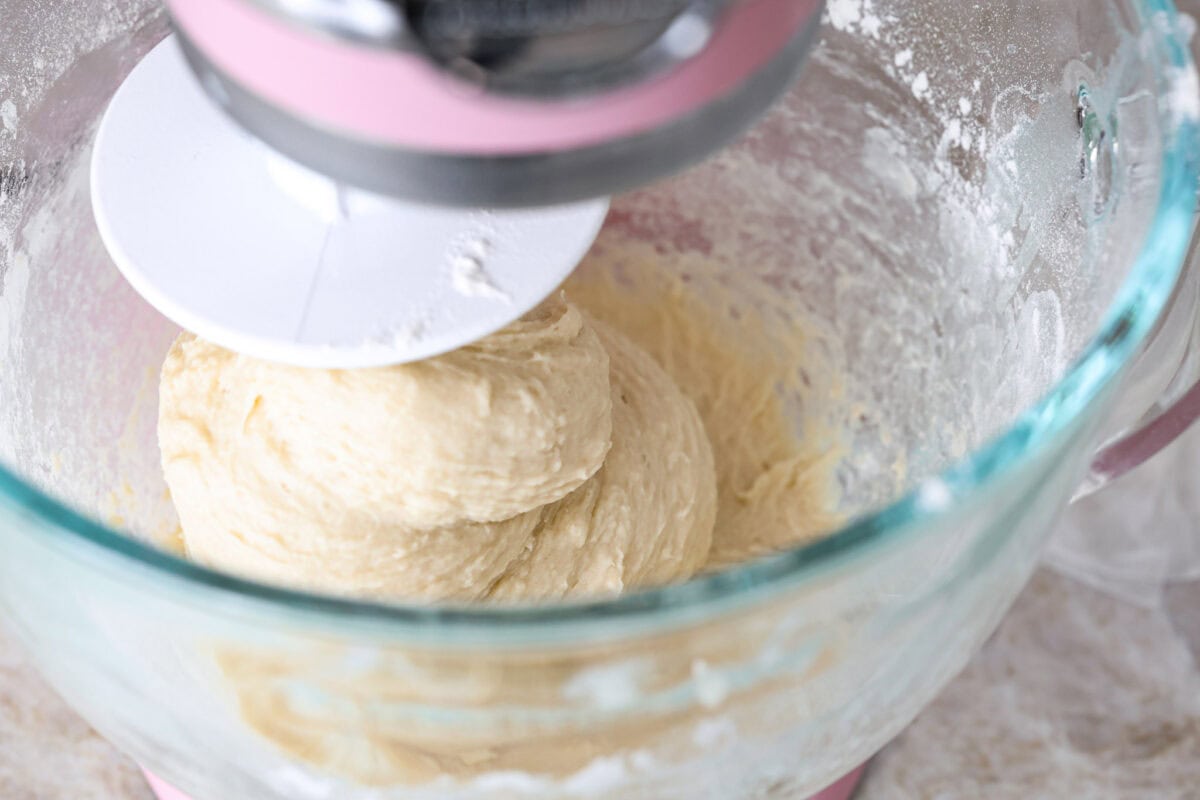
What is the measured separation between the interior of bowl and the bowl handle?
49 millimetres

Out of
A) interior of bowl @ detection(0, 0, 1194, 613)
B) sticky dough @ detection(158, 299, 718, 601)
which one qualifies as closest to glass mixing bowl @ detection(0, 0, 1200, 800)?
interior of bowl @ detection(0, 0, 1194, 613)

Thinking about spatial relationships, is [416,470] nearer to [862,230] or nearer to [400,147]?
[400,147]

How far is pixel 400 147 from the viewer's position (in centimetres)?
41

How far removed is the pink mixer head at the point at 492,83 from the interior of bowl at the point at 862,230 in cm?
24

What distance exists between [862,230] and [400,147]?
50 cm

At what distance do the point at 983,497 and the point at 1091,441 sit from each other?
0.12 meters

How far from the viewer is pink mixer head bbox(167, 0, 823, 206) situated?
1.23ft

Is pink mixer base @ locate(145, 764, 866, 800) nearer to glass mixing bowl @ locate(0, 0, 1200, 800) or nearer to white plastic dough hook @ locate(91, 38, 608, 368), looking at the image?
glass mixing bowl @ locate(0, 0, 1200, 800)

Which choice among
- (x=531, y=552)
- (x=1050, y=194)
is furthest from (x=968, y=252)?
(x=531, y=552)

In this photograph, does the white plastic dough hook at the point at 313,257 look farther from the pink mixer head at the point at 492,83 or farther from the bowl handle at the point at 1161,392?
the bowl handle at the point at 1161,392

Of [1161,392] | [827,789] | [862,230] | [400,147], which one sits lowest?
[827,789]

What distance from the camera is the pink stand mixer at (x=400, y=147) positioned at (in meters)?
0.38

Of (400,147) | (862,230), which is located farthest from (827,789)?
(400,147)

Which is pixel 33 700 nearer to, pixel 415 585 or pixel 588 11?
pixel 415 585
